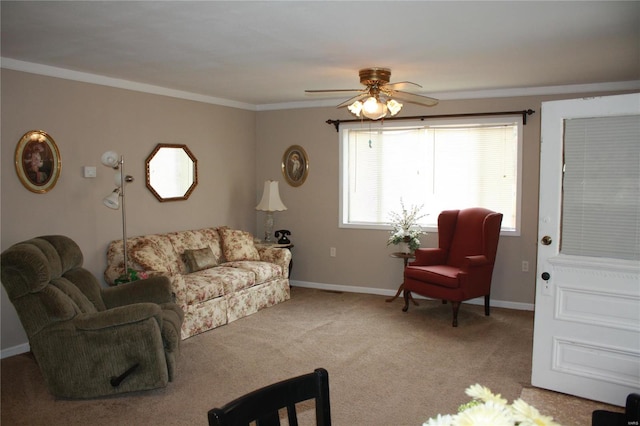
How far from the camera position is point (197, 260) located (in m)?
5.50

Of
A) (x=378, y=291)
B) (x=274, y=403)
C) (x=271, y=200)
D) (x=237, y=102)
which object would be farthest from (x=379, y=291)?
(x=274, y=403)

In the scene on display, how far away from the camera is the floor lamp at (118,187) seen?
4.50m

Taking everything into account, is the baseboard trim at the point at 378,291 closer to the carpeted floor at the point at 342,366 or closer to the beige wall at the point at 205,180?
the beige wall at the point at 205,180

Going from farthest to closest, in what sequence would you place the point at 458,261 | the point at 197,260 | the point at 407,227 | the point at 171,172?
the point at 407,227
the point at 171,172
the point at 458,261
the point at 197,260

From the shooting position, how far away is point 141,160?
5.34m

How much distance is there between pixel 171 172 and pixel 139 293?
1.94m

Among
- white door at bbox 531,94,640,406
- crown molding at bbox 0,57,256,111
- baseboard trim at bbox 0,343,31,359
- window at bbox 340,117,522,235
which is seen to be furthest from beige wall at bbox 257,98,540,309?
baseboard trim at bbox 0,343,31,359

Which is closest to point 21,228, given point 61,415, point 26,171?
point 26,171

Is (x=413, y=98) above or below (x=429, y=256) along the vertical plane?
above

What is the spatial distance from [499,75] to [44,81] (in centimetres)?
406

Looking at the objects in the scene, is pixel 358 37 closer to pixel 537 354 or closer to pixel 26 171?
pixel 537 354

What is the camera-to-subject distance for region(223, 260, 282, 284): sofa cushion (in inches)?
223

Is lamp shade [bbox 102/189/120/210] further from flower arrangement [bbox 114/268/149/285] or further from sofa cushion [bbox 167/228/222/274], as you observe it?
sofa cushion [bbox 167/228/222/274]

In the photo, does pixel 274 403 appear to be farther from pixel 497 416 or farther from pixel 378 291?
pixel 378 291
